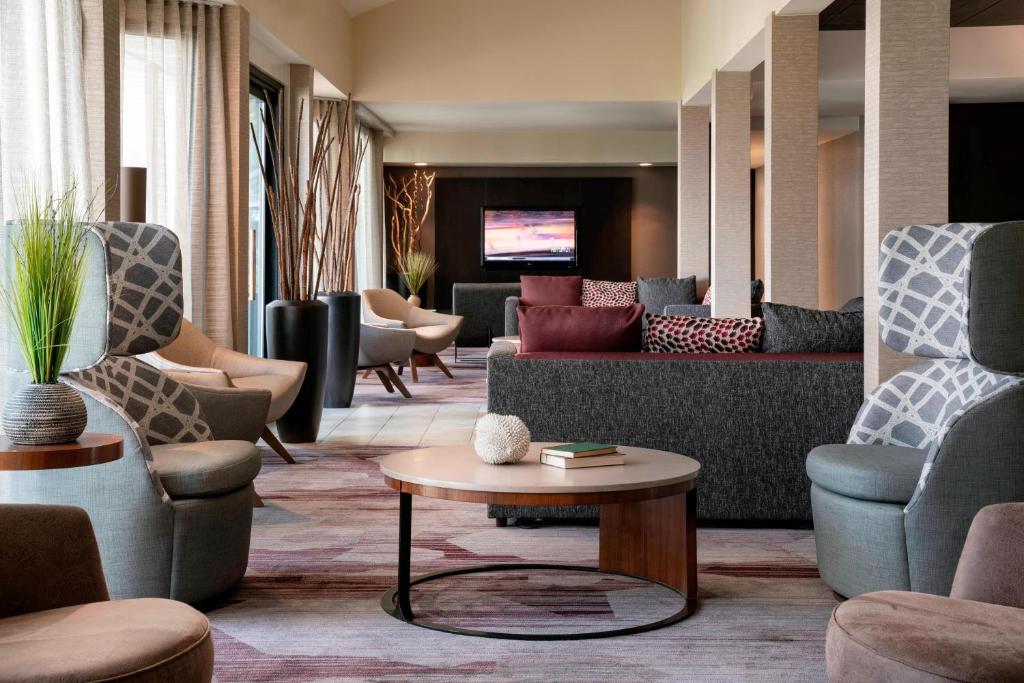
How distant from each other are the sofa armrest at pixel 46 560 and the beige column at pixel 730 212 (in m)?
7.01

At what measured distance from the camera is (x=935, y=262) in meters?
3.18

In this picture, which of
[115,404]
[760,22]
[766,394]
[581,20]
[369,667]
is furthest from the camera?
[581,20]

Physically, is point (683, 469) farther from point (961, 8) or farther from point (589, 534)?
point (961, 8)

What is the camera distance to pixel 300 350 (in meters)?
5.87

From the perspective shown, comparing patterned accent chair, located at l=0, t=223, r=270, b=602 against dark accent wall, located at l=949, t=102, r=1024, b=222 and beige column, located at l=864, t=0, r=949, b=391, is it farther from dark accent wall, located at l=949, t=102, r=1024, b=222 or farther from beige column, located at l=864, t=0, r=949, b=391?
dark accent wall, located at l=949, t=102, r=1024, b=222

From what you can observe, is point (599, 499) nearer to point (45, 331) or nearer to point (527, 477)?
point (527, 477)

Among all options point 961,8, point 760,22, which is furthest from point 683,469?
point 961,8

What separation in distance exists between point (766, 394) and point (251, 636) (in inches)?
81.0

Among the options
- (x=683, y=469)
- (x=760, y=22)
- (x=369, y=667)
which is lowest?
(x=369, y=667)

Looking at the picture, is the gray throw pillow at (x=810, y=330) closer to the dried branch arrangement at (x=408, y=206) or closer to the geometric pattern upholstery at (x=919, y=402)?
the geometric pattern upholstery at (x=919, y=402)

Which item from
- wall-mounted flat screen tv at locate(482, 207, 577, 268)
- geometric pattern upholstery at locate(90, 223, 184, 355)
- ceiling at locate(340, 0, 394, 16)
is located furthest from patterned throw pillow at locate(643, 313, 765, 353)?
wall-mounted flat screen tv at locate(482, 207, 577, 268)

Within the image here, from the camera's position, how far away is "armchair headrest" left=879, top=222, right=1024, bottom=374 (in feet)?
9.34

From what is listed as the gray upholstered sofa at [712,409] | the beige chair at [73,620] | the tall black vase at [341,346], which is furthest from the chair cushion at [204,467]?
the tall black vase at [341,346]

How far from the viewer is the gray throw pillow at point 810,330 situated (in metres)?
3.97
